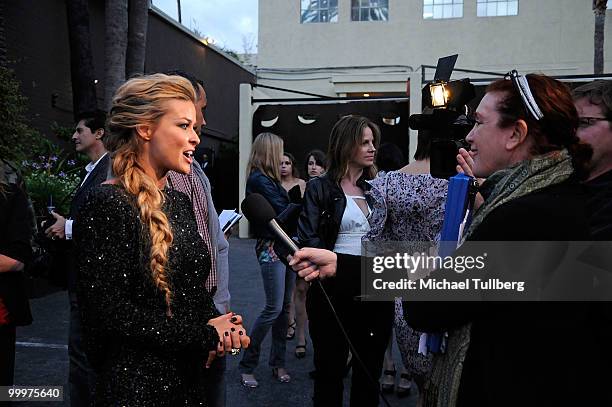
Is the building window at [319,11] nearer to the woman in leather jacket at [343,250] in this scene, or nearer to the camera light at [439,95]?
the woman in leather jacket at [343,250]

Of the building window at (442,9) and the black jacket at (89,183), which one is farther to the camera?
the building window at (442,9)

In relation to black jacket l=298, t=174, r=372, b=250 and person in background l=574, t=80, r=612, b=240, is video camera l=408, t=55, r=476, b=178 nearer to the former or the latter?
person in background l=574, t=80, r=612, b=240

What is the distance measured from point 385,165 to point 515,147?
343 cm

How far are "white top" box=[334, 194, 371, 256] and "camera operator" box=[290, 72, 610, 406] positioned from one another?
174 centimetres

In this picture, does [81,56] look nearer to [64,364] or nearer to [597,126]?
[64,364]

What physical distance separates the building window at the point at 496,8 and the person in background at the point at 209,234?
17238 millimetres

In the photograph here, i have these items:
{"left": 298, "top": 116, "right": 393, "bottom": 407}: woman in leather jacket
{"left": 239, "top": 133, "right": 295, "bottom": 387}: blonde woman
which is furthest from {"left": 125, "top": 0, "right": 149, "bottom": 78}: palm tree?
{"left": 298, "top": 116, "right": 393, "bottom": 407}: woman in leather jacket

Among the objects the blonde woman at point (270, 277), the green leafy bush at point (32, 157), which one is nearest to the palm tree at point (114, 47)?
the green leafy bush at point (32, 157)

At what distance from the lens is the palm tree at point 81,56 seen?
406 inches

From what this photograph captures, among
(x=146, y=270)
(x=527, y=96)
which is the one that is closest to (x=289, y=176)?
(x=146, y=270)

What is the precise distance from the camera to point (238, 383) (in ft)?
15.1

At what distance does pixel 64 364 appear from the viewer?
484 cm

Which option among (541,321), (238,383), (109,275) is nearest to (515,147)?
(541,321)

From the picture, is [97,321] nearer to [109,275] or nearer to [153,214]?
[109,275]
